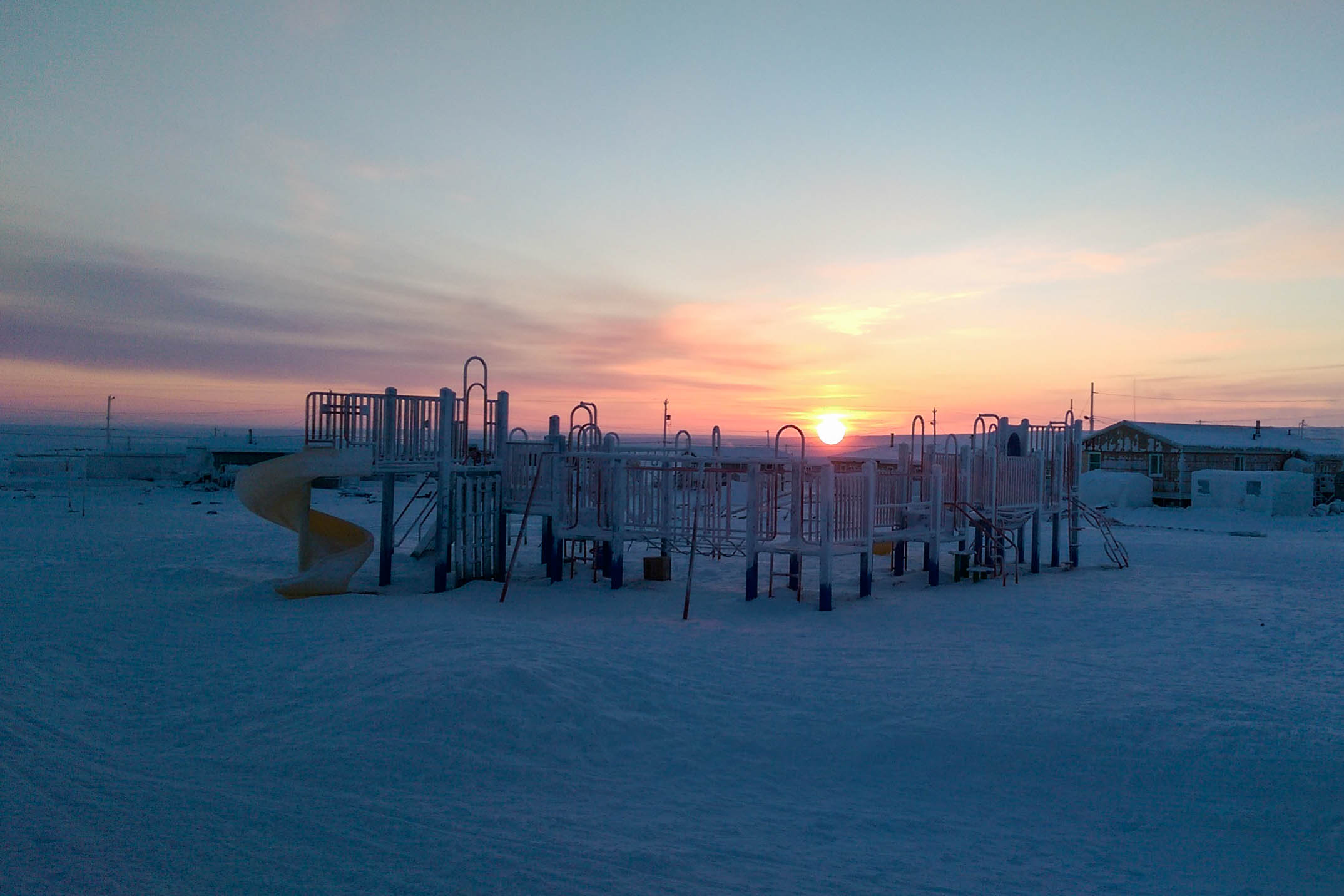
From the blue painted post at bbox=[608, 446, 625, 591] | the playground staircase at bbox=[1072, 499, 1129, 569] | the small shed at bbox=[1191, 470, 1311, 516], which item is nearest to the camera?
the blue painted post at bbox=[608, 446, 625, 591]

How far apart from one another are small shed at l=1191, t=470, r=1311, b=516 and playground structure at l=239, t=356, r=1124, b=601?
81.4ft

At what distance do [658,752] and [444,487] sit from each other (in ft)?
34.4

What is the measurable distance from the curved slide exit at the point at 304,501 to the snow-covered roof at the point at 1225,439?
41.3 metres

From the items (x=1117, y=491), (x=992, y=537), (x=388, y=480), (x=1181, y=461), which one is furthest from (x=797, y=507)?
(x=1181, y=461)

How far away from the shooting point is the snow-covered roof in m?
44.2

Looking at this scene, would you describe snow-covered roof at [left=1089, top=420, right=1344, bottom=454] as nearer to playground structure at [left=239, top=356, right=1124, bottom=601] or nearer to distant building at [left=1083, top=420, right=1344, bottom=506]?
distant building at [left=1083, top=420, right=1344, bottom=506]

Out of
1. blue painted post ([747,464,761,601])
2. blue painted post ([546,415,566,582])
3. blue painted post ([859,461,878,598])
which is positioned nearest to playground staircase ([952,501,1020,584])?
blue painted post ([859,461,878,598])

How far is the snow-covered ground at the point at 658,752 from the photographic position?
5625 millimetres

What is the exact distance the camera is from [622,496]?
17.1m

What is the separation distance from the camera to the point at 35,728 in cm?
793

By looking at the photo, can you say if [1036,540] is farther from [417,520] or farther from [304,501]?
[304,501]

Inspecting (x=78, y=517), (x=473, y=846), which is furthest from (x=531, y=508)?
(x=78, y=517)

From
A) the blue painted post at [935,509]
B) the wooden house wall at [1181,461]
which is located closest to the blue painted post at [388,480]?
the blue painted post at [935,509]

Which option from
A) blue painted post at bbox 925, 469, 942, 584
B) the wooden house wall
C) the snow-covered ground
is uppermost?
the wooden house wall
